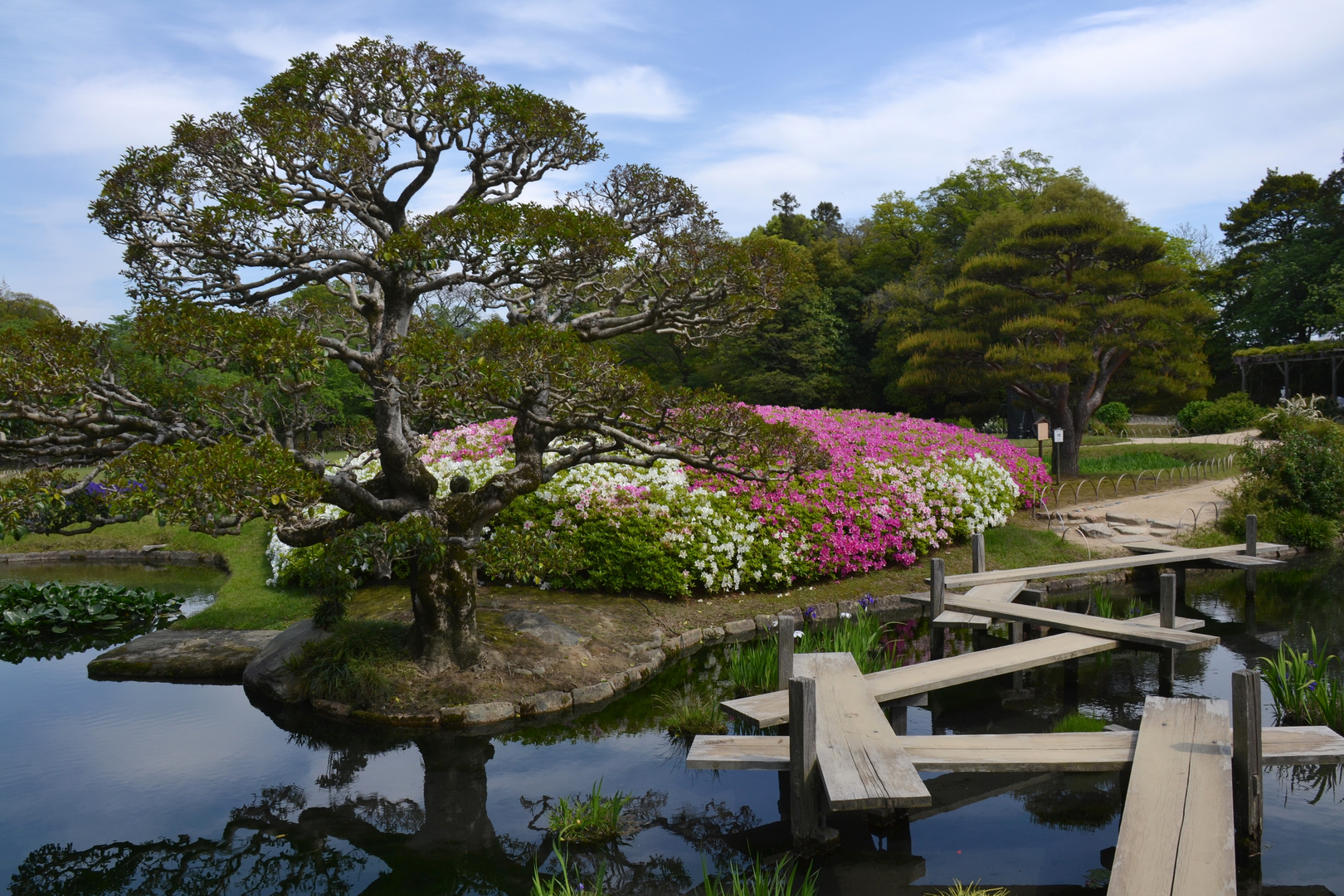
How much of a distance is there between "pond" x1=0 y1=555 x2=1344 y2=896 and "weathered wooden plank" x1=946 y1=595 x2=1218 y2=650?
1.56ft

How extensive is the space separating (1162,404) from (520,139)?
112ft

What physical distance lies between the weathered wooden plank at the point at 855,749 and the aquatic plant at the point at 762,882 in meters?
0.40

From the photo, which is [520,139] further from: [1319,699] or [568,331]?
[1319,699]

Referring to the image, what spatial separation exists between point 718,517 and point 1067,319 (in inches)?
443

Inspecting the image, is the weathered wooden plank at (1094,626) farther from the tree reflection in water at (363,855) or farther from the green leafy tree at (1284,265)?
the green leafy tree at (1284,265)

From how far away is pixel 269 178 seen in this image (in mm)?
6180

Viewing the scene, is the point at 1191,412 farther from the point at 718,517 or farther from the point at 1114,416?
the point at 718,517

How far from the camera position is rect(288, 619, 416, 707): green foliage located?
688 cm

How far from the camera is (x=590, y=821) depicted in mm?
4883

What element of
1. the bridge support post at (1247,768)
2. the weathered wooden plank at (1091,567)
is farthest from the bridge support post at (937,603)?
the bridge support post at (1247,768)

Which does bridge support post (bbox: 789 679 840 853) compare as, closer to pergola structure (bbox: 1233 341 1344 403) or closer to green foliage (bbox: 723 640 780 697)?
green foliage (bbox: 723 640 780 697)

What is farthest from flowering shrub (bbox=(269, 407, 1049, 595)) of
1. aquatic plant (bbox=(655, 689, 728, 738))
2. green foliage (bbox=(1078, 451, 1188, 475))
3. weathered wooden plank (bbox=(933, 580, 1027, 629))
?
green foliage (bbox=(1078, 451, 1188, 475))

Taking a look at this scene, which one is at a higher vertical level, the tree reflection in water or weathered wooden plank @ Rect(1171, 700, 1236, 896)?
weathered wooden plank @ Rect(1171, 700, 1236, 896)

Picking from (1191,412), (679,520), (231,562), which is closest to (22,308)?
(231,562)
